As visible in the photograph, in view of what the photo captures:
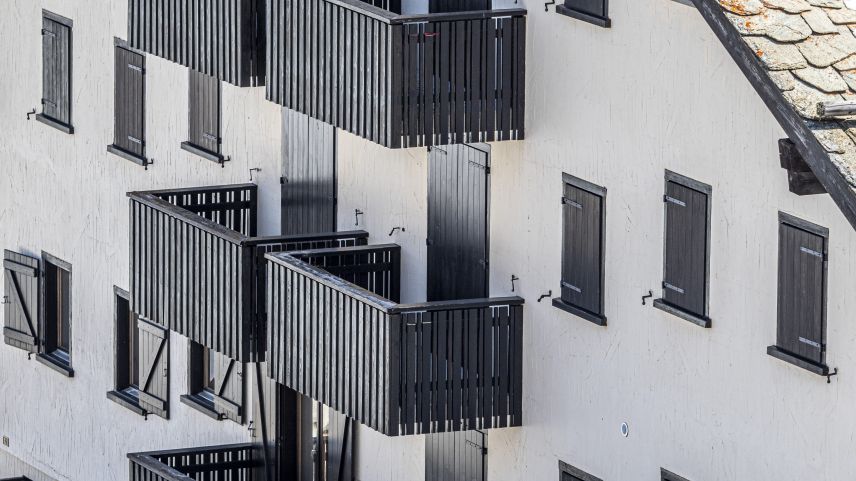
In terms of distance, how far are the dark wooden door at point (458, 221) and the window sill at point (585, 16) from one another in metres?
2.30

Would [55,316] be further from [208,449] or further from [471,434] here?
[471,434]

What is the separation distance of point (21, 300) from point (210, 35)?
1005cm

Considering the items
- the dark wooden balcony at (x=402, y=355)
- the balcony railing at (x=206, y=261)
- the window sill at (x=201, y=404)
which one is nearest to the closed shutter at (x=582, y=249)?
the dark wooden balcony at (x=402, y=355)

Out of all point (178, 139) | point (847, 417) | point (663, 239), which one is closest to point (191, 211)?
point (178, 139)

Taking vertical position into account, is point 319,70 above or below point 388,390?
above

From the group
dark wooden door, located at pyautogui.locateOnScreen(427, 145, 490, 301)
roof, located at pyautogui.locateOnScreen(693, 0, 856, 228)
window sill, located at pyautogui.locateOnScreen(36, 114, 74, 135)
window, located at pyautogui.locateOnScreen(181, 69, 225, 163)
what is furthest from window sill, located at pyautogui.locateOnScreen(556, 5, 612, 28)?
window sill, located at pyautogui.locateOnScreen(36, 114, 74, 135)

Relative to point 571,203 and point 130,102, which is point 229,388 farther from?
point 571,203

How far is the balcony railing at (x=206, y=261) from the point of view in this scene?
35.8 m

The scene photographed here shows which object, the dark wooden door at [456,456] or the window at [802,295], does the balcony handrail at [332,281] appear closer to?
the dark wooden door at [456,456]

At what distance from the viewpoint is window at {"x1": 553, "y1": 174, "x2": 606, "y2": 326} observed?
31.5 metres

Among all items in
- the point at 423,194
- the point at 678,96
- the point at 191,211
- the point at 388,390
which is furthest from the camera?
the point at 191,211

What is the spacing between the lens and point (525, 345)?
33.2m

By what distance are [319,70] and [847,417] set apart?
8.65 meters

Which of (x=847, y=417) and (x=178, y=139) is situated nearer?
(x=847, y=417)
